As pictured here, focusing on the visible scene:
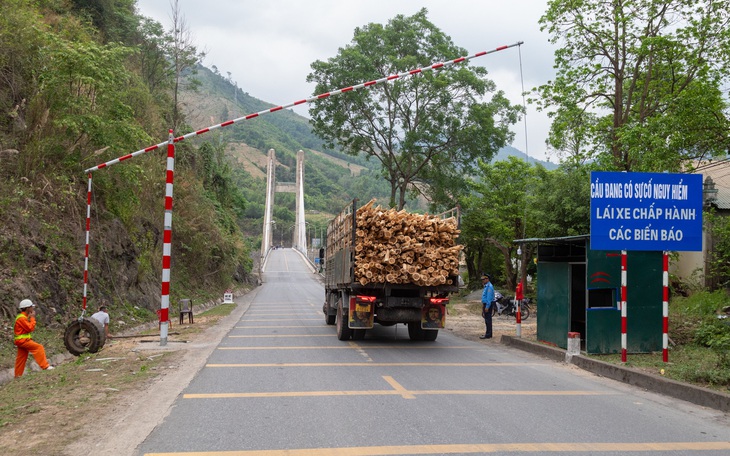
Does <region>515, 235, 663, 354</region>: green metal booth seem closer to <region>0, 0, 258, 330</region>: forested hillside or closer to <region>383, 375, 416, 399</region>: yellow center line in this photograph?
<region>383, 375, 416, 399</region>: yellow center line

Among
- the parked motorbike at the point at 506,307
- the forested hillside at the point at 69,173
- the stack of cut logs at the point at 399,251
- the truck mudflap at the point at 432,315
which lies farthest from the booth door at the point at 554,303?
the forested hillside at the point at 69,173

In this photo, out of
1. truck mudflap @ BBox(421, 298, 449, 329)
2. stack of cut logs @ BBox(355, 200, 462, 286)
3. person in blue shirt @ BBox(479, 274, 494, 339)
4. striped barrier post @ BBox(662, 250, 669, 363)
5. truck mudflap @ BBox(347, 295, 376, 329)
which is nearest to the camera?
striped barrier post @ BBox(662, 250, 669, 363)

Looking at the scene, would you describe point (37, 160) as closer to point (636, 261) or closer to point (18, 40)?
point (18, 40)

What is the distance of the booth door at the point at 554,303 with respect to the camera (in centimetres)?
1180

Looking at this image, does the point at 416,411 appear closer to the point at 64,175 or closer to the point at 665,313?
the point at 665,313

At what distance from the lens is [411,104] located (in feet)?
111

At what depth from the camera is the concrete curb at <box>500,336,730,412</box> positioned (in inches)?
284

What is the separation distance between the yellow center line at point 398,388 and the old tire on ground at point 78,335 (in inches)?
242

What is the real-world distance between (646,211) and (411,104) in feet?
82.1

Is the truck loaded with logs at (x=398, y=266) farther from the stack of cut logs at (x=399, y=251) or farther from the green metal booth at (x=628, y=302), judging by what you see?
the green metal booth at (x=628, y=302)

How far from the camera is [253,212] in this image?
15425cm

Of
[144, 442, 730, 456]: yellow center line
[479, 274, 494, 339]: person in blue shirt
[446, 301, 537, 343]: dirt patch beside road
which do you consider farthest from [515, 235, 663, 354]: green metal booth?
[144, 442, 730, 456]: yellow center line

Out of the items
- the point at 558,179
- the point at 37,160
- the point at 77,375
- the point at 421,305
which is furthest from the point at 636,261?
→ the point at 37,160

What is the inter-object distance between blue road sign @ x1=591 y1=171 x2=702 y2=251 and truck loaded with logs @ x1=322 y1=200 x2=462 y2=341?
327cm
